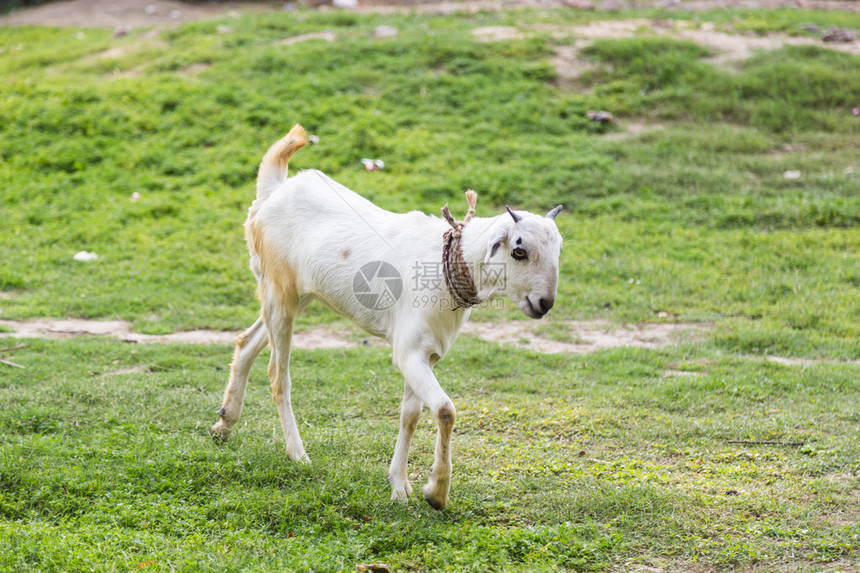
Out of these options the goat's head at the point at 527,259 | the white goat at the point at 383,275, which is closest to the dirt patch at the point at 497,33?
the white goat at the point at 383,275

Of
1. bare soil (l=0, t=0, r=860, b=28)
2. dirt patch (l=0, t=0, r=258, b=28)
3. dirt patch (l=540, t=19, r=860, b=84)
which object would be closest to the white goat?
dirt patch (l=540, t=19, r=860, b=84)

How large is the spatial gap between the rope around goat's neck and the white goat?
0.11 feet

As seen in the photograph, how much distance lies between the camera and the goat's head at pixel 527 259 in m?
4.35

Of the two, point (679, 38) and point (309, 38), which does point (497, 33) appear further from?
point (309, 38)

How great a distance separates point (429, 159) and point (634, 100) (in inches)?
160

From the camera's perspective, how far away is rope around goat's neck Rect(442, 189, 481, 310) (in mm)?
4629

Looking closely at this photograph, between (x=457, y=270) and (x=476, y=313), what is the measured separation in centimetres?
496

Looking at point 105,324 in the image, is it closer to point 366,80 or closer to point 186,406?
point 186,406

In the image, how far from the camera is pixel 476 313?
9.56 m

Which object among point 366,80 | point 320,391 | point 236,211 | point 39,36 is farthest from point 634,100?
point 39,36

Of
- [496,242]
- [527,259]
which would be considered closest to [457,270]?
[496,242]

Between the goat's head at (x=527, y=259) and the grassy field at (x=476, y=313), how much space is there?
50.1 inches

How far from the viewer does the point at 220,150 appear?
1312 cm

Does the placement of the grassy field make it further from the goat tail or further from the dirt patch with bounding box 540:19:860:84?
the goat tail
